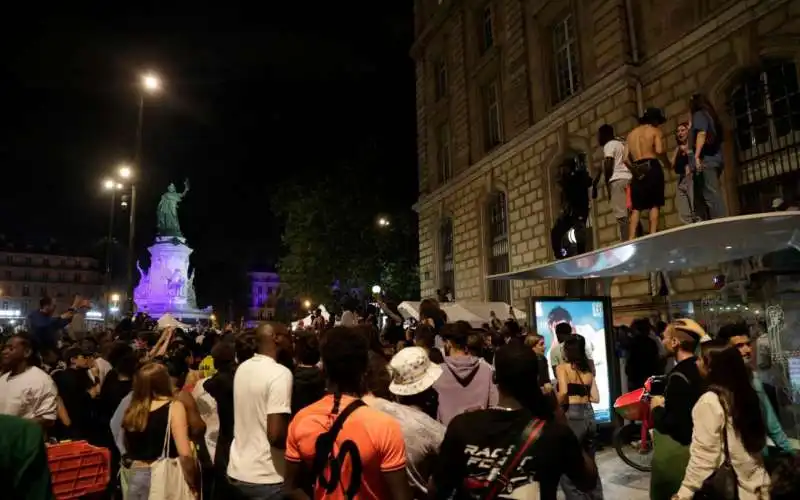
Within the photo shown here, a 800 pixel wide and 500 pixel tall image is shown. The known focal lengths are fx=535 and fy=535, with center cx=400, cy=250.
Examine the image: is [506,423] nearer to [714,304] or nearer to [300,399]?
[300,399]

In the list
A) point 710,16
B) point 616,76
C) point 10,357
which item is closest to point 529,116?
point 616,76

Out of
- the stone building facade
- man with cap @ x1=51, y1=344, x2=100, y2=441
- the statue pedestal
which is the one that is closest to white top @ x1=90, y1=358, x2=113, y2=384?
man with cap @ x1=51, y1=344, x2=100, y2=441

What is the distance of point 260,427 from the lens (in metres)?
4.46

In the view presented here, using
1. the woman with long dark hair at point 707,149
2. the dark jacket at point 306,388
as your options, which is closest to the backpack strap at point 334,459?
the dark jacket at point 306,388

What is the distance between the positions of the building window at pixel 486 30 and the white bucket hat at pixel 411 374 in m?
20.4

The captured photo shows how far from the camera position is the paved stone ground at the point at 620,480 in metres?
6.50

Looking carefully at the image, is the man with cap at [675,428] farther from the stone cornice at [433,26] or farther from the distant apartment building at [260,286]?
the distant apartment building at [260,286]

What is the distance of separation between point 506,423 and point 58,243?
105175 mm

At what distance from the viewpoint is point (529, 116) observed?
1881cm

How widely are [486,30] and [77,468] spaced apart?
2191cm

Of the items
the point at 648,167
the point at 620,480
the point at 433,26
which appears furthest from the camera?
the point at 433,26

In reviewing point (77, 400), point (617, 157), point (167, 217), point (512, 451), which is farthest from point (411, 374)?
point (167, 217)

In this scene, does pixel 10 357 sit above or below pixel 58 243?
below

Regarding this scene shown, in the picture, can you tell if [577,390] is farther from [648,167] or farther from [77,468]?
[77,468]
